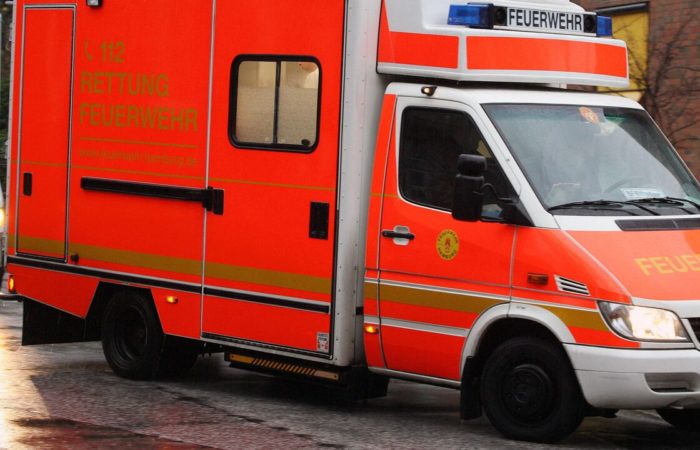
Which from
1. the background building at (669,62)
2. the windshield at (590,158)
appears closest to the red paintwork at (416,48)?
the windshield at (590,158)

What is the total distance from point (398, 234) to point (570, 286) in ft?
4.14

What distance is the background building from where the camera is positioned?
14.4 metres

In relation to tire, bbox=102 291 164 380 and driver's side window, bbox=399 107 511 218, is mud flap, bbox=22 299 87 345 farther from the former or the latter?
driver's side window, bbox=399 107 511 218

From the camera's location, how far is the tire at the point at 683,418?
902cm

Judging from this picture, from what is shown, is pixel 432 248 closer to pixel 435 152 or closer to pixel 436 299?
pixel 436 299

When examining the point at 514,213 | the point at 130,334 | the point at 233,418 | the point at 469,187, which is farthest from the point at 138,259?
the point at 514,213

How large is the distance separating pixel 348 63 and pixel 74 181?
296 centimetres

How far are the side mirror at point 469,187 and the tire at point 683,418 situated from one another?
6.32 feet

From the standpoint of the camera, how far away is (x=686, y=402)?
800 cm

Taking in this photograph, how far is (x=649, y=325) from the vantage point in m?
7.84

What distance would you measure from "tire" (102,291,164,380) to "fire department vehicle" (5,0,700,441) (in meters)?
0.02

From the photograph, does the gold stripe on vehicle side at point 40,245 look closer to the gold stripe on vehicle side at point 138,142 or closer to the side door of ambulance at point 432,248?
the gold stripe on vehicle side at point 138,142

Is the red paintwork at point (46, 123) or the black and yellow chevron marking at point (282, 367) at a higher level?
the red paintwork at point (46, 123)

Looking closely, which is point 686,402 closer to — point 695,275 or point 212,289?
point 695,275
